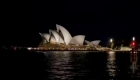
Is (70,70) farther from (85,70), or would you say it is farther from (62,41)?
(62,41)

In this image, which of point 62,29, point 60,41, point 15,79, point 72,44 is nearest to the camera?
point 15,79

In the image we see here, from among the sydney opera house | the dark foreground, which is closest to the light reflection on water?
the dark foreground

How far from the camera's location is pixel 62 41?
146625mm

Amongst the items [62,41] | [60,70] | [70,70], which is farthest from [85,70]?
[62,41]

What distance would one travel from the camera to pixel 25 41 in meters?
158

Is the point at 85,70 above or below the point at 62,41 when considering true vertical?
below

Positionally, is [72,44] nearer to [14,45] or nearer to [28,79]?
[14,45]

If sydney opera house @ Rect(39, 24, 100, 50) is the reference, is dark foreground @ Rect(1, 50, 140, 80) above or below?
below

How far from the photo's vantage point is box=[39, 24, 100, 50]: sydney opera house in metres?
135

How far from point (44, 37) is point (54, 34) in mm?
10983

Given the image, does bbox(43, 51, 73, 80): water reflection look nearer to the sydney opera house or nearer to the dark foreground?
the dark foreground

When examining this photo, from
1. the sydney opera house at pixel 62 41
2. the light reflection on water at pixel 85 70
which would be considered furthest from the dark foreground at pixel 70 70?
the sydney opera house at pixel 62 41

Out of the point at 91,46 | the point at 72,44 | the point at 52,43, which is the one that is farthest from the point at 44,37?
the point at 91,46

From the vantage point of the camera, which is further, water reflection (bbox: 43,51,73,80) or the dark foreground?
water reflection (bbox: 43,51,73,80)
